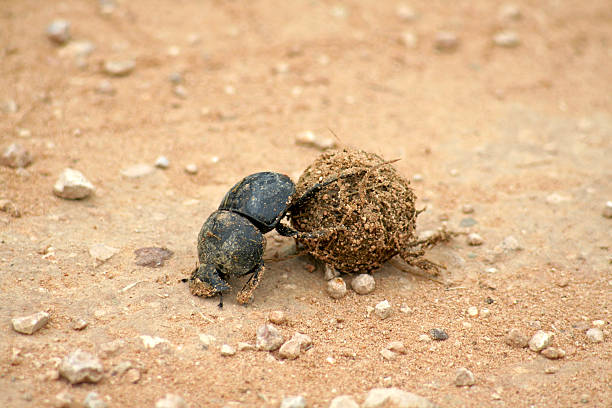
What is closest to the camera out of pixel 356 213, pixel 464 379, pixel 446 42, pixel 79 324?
pixel 464 379

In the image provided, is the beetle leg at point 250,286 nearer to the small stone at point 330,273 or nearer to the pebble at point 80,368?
the small stone at point 330,273

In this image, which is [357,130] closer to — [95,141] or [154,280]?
[95,141]

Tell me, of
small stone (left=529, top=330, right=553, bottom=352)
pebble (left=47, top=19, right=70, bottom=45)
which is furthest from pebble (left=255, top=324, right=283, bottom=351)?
pebble (left=47, top=19, right=70, bottom=45)

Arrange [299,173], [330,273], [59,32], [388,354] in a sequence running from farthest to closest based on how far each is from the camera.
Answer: [59,32] → [299,173] → [330,273] → [388,354]

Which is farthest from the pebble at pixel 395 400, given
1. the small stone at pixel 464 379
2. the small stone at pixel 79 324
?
the small stone at pixel 79 324

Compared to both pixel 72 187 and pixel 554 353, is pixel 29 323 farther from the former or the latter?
pixel 554 353

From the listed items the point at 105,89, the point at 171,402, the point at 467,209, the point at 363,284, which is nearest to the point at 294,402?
the point at 171,402

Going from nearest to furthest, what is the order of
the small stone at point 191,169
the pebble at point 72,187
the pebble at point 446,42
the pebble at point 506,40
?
the pebble at point 72,187
the small stone at point 191,169
the pebble at point 446,42
the pebble at point 506,40
